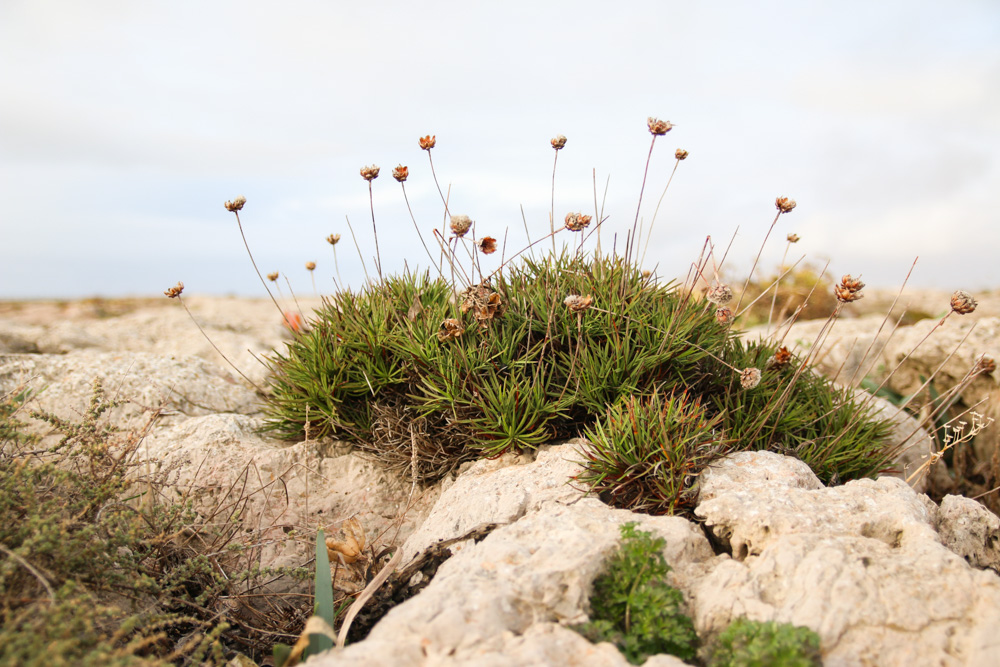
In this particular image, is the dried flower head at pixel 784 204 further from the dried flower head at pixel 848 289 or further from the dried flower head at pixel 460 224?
the dried flower head at pixel 460 224

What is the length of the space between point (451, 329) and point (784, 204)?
2.01 metres

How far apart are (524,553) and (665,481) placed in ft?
2.73

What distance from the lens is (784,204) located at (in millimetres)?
3713

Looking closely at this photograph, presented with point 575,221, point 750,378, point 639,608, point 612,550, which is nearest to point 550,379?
point 575,221

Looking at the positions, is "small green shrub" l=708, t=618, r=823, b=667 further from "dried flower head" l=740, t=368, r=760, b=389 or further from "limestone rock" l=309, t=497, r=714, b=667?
"dried flower head" l=740, t=368, r=760, b=389

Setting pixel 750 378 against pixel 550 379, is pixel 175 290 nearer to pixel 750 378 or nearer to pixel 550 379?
pixel 550 379

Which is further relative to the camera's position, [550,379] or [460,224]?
[550,379]

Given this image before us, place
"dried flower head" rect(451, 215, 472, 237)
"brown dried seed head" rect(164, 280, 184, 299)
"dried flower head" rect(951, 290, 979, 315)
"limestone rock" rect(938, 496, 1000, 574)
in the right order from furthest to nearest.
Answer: "brown dried seed head" rect(164, 280, 184, 299) → "dried flower head" rect(451, 215, 472, 237) → "dried flower head" rect(951, 290, 979, 315) → "limestone rock" rect(938, 496, 1000, 574)

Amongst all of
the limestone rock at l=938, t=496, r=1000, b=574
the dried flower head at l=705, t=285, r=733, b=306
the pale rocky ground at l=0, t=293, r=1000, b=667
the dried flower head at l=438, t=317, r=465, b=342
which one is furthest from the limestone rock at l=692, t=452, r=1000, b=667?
the dried flower head at l=438, t=317, r=465, b=342

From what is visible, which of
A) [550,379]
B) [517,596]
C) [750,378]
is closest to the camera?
[517,596]

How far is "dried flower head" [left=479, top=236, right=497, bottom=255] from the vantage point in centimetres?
365

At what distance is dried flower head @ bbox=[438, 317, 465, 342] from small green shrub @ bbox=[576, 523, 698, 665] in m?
1.46

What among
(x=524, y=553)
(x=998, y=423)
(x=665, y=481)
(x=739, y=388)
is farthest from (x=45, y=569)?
(x=998, y=423)

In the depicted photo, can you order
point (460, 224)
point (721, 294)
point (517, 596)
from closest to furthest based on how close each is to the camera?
1. point (517, 596)
2. point (721, 294)
3. point (460, 224)
